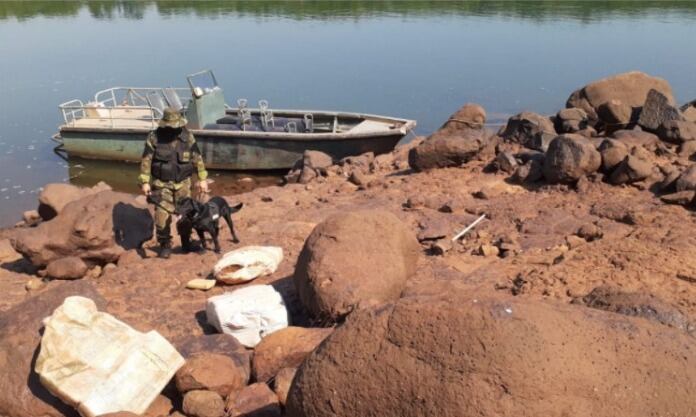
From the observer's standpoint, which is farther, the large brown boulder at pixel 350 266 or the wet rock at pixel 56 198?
the wet rock at pixel 56 198

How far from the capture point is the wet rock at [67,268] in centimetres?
744

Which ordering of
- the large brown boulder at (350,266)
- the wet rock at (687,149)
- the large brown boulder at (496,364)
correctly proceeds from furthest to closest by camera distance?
the wet rock at (687,149)
the large brown boulder at (350,266)
the large brown boulder at (496,364)

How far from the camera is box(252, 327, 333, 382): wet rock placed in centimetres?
461

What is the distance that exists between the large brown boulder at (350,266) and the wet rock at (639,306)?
5.32ft

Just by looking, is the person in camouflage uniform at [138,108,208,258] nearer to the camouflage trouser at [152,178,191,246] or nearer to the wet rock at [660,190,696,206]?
the camouflage trouser at [152,178,191,246]

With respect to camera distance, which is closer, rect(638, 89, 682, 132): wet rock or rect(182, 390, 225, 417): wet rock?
rect(182, 390, 225, 417): wet rock

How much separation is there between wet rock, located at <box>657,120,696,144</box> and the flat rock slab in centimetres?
880

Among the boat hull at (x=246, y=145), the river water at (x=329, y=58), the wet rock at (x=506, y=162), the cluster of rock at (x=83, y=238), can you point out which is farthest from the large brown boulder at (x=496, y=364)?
the river water at (x=329, y=58)

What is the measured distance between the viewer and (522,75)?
2277 centimetres

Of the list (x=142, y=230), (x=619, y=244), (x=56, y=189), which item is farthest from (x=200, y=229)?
(x=619, y=244)

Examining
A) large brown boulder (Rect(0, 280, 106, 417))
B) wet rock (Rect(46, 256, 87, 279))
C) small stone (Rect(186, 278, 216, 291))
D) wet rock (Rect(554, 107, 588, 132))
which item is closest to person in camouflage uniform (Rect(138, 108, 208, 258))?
wet rock (Rect(46, 256, 87, 279))

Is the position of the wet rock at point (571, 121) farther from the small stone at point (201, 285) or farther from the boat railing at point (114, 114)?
the boat railing at point (114, 114)

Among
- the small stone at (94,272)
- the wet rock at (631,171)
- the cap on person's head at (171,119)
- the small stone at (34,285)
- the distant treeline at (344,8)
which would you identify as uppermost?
the distant treeline at (344,8)

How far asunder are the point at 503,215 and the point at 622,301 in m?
3.95
